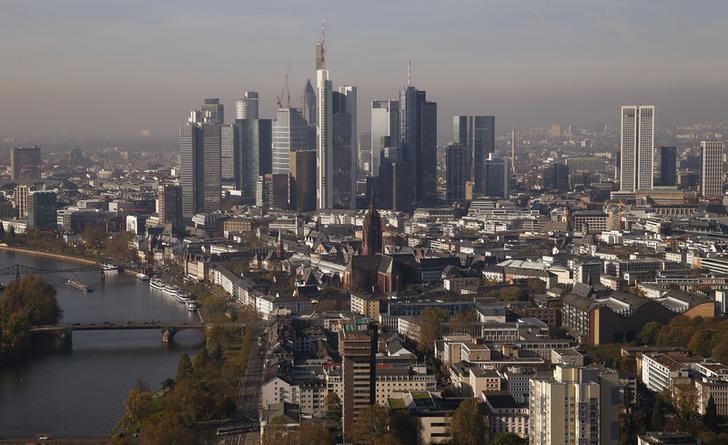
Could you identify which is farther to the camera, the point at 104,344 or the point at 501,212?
the point at 501,212

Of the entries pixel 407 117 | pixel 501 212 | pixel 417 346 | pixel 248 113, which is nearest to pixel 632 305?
pixel 417 346

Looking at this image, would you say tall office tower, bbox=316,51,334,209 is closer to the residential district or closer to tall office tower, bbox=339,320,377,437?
the residential district

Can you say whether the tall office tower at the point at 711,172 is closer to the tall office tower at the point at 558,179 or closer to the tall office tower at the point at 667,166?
the tall office tower at the point at 667,166

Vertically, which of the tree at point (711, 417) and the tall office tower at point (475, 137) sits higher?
the tall office tower at point (475, 137)

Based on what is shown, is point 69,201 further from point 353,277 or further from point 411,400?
point 411,400

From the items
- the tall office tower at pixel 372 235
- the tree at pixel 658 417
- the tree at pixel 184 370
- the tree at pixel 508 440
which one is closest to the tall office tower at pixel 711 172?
the tall office tower at pixel 372 235
